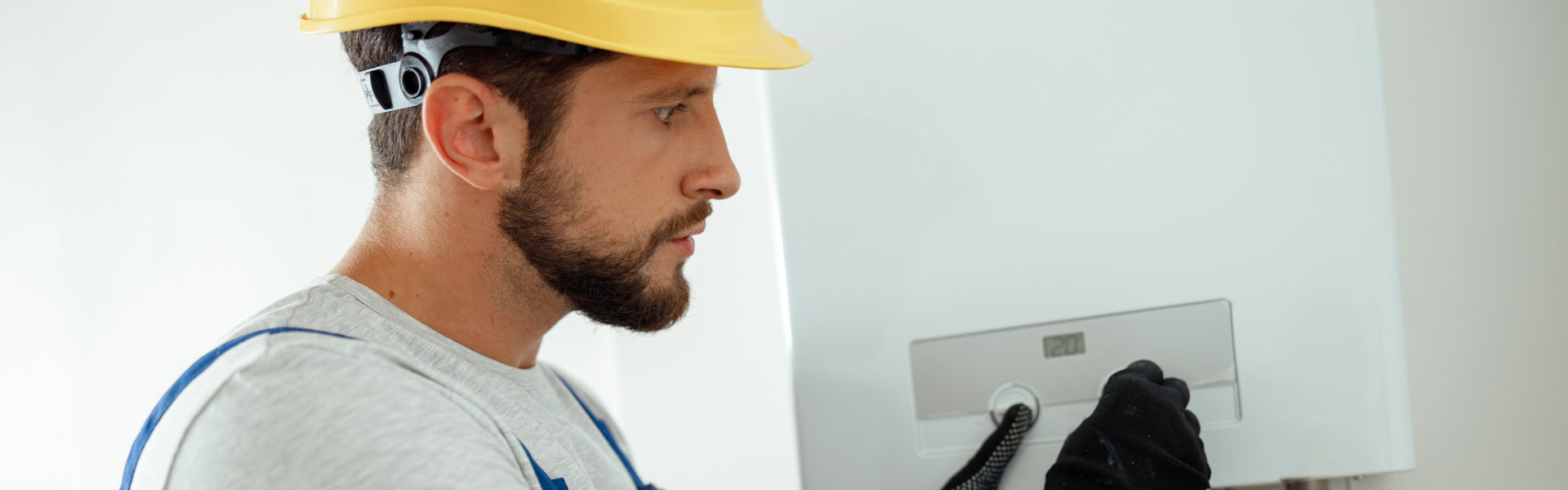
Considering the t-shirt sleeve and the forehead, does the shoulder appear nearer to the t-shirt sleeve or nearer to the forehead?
the t-shirt sleeve

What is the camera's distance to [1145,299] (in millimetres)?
755

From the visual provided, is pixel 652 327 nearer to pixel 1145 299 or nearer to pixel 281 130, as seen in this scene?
pixel 1145 299

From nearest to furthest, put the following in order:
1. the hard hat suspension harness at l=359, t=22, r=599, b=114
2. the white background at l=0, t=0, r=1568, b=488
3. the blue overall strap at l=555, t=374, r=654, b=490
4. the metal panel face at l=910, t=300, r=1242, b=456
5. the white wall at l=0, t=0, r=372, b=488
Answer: the hard hat suspension harness at l=359, t=22, r=599, b=114, the metal panel face at l=910, t=300, r=1242, b=456, the blue overall strap at l=555, t=374, r=654, b=490, the white background at l=0, t=0, r=1568, b=488, the white wall at l=0, t=0, r=372, b=488

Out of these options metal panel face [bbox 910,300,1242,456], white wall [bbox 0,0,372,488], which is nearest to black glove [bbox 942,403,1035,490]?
metal panel face [bbox 910,300,1242,456]

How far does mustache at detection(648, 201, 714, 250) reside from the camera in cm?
72

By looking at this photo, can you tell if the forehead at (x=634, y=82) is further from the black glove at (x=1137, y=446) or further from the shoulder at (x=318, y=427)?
the black glove at (x=1137, y=446)

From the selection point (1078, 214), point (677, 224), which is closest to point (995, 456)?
point (1078, 214)

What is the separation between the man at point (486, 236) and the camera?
557mm

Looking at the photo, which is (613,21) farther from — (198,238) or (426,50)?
(198,238)

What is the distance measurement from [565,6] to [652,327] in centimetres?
27

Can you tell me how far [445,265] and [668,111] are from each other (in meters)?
0.19

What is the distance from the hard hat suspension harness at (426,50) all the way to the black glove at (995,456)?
0.44 m

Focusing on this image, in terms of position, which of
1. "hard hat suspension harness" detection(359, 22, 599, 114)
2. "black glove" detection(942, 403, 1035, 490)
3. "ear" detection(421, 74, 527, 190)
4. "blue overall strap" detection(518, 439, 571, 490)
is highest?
Answer: "hard hat suspension harness" detection(359, 22, 599, 114)

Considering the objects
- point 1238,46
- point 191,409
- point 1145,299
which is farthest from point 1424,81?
point 191,409
